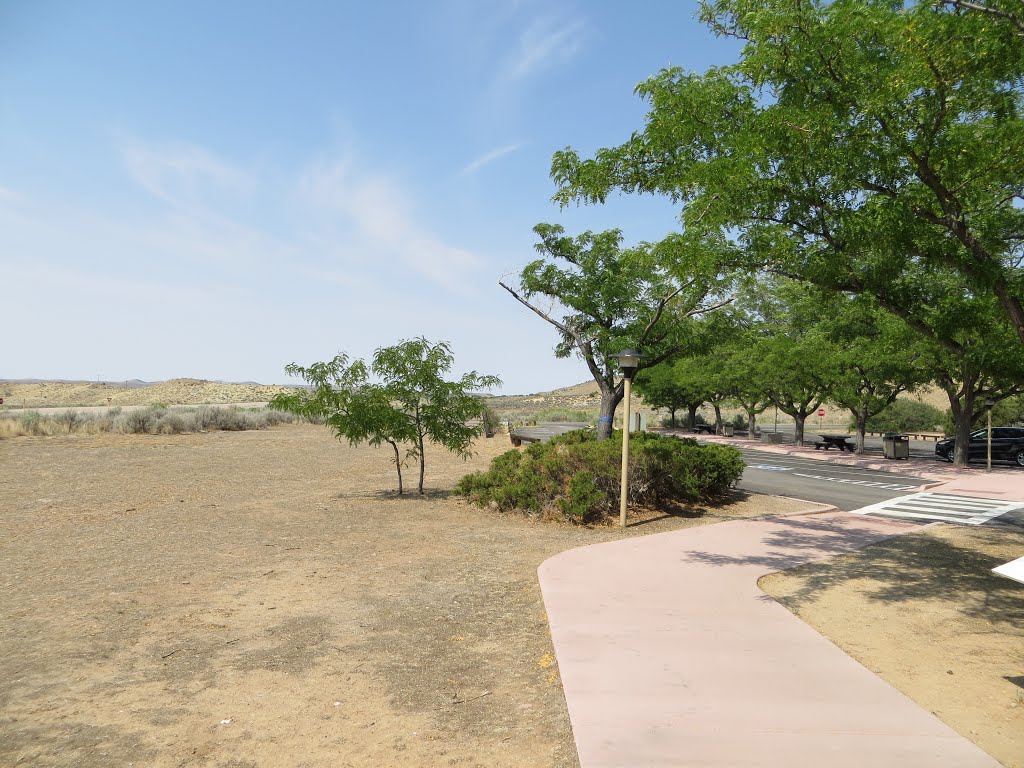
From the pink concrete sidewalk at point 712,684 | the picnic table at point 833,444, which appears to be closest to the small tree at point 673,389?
the picnic table at point 833,444

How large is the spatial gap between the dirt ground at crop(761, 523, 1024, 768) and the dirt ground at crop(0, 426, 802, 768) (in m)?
2.67

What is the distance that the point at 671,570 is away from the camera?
27.5 feet

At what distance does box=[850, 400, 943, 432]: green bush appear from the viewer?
49500 millimetres

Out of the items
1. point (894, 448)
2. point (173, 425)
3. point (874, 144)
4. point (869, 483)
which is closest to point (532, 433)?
point (173, 425)

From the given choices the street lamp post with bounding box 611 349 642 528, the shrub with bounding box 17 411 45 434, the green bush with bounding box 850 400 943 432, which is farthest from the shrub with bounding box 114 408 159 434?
the green bush with bounding box 850 400 943 432

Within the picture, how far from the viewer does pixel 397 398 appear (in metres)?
14.9

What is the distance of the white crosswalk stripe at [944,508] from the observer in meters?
13.6

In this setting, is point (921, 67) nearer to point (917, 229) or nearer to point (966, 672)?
point (917, 229)

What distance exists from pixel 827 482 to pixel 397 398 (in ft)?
43.5

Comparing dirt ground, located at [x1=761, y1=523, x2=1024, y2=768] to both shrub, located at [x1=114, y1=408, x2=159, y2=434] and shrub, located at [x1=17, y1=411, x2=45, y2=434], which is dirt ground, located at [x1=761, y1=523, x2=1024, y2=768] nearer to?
shrub, located at [x1=114, y1=408, x2=159, y2=434]

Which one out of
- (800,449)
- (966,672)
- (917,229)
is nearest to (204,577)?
(966,672)

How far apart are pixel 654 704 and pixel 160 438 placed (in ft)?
110

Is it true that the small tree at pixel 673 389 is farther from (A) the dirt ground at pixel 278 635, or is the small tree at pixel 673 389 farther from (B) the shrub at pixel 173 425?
(A) the dirt ground at pixel 278 635

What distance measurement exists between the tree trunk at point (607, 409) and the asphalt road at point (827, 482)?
153 inches
